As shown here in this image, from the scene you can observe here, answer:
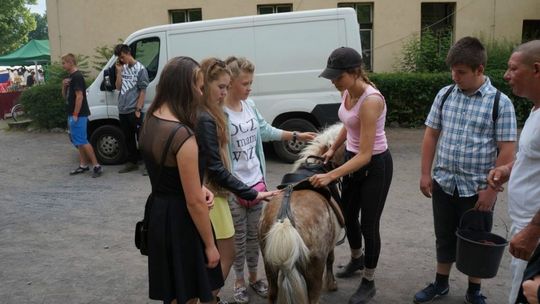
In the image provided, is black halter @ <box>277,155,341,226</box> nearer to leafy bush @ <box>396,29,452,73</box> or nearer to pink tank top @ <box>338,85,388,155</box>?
pink tank top @ <box>338,85,388,155</box>

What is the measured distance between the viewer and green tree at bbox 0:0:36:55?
121 feet

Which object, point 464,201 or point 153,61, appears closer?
point 464,201

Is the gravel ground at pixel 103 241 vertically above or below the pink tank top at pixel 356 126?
below

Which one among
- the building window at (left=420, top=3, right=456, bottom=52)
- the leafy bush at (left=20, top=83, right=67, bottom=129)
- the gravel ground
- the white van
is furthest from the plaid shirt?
the building window at (left=420, top=3, right=456, bottom=52)

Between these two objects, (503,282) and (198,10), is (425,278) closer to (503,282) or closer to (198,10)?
(503,282)

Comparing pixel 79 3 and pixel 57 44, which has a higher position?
pixel 79 3

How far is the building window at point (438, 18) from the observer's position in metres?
13.7

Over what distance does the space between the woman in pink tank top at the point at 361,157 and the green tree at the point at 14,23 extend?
1571 inches

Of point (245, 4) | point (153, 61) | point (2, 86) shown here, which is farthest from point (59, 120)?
point (2, 86)

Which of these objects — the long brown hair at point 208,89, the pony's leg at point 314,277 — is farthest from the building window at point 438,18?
the pony's leg at point 314,277

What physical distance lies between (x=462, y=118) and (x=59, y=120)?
10657 mm

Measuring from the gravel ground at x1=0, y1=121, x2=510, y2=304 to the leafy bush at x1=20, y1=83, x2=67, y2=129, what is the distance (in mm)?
3403

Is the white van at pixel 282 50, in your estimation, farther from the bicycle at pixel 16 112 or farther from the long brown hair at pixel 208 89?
the bicycle at pixel 16 112

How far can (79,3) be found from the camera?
1370 cm
